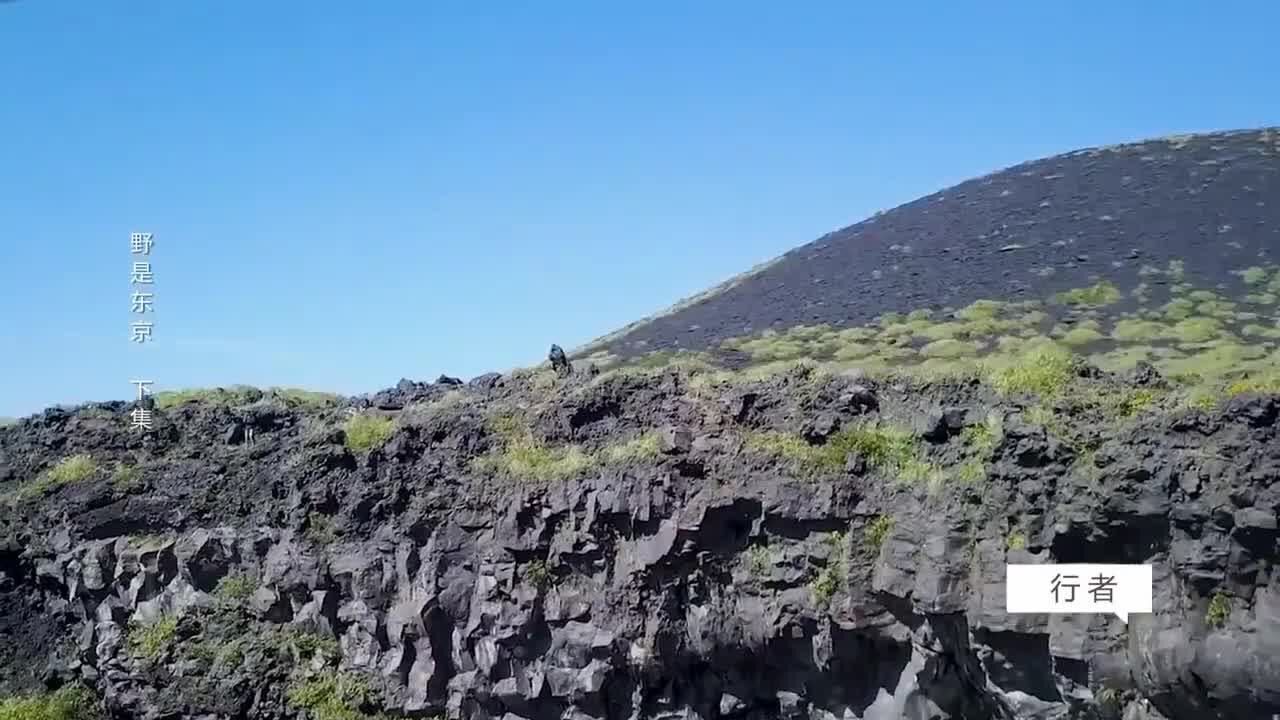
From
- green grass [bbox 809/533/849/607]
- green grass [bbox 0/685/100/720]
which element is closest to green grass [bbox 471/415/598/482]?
green grass [bbox 809/533/849/607]

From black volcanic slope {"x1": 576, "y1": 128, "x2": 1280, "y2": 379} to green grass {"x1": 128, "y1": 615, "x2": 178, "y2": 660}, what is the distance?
49.1ft

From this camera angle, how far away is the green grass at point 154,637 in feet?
55.1

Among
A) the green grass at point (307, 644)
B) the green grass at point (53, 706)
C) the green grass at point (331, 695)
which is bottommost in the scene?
the green grass at point (53, 706)

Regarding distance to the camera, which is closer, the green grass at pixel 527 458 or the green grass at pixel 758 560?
the green grass at pixel 758 560

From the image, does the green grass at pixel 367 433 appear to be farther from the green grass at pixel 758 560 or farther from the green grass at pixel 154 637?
the green grass at pixel 758 560

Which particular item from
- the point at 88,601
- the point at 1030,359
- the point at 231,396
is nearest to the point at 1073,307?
the point at 1030,359

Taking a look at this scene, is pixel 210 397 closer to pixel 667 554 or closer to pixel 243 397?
pixel 243 397

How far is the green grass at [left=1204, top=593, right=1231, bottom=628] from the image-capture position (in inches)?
374

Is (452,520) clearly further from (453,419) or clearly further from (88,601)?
(88,601)

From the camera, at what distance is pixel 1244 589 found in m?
9.45

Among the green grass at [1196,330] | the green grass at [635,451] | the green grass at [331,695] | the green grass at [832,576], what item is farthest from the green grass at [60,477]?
the green grass at [1196,330]

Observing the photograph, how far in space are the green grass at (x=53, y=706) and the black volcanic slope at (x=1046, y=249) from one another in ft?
51.3

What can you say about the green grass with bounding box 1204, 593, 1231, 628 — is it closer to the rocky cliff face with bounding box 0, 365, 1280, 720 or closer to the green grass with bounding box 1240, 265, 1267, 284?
the rocky cliff face with bounding box 0, 365, 1280, 720

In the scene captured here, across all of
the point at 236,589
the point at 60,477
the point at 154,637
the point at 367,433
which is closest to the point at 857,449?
the point at 367,433
